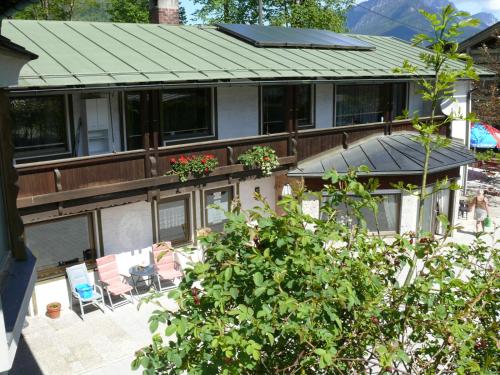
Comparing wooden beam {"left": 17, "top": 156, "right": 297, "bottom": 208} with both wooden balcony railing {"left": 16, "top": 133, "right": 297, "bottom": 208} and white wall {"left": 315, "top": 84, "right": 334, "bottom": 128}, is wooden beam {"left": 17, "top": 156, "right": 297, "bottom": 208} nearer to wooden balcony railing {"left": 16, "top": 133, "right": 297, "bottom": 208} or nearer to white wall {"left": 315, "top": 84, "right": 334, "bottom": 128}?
wooden balcony railing {"left": 16, "top": 133, "right": 297, "bottom": 208}

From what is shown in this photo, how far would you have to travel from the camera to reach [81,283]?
42.9ft

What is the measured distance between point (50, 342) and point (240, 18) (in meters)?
34.3

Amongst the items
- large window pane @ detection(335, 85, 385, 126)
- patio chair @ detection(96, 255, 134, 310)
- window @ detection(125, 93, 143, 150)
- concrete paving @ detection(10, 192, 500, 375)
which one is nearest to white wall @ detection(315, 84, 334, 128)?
large window pane @ detection(335, 85, 385, 126)

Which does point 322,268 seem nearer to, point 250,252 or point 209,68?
point 250,252

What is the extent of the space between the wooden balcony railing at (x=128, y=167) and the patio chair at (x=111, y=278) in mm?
2274

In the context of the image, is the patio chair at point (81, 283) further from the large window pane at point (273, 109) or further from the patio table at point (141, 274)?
the large window pane at point (273, 109)

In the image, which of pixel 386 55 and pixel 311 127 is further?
pixel 386 55

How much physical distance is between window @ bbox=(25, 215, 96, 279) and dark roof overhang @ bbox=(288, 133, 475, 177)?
20.7 feet

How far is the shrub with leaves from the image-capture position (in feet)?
12.7

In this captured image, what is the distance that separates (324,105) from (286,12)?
77.6 feet

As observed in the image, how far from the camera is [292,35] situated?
19656mm

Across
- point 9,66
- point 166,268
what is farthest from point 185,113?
point 9,66

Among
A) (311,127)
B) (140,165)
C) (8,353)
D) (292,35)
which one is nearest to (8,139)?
(8,353)

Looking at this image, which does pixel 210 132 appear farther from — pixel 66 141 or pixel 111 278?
pixel 111 278
